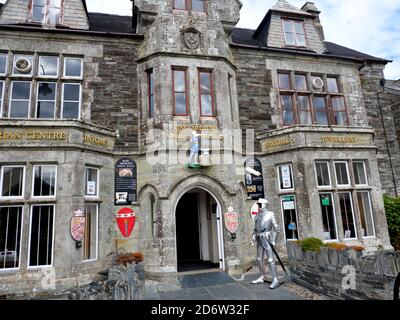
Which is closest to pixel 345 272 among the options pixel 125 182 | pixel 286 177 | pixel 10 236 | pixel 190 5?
pixel 286 177

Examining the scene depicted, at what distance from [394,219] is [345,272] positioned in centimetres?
766

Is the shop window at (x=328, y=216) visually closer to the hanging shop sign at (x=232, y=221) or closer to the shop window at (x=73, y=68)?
the hanging shop sign at (x=232, y=221)

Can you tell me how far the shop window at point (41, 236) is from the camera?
8.40m

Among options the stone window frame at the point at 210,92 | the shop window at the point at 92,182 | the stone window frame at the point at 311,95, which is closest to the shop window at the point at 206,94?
the stone window frame at the point at 210,92

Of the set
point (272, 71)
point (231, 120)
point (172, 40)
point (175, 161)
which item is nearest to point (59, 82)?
point (172, 40)

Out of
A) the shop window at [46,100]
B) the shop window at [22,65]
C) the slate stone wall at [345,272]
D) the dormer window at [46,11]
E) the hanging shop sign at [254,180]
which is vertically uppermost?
the dormer window at [46,11]

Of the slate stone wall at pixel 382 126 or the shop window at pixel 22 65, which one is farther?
the slate stone wall at pixel 382 126

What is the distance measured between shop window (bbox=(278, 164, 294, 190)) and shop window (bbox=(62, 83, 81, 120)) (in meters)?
8.18

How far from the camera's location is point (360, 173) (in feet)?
38.2

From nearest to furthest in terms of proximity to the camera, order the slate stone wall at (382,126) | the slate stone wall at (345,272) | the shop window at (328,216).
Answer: the slate stone wall at (345,272), the shop window at (328,216), the slate stone wall at (382,126)

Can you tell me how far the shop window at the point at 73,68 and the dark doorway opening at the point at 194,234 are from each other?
6777 mm

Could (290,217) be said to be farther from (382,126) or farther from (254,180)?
(382,126)

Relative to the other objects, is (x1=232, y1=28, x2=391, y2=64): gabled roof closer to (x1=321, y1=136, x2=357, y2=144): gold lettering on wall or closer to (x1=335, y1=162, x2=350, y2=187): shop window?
(x1=321, y1=136, x2=357, y2=144): gold lettering on wall

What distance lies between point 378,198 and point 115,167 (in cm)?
1041
